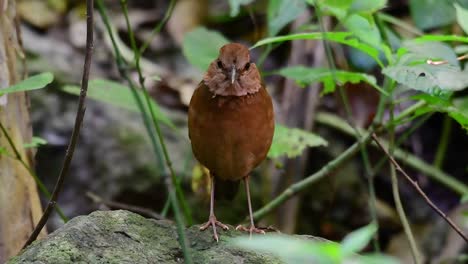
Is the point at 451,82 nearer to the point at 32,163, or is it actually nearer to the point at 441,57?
the point at 441,57

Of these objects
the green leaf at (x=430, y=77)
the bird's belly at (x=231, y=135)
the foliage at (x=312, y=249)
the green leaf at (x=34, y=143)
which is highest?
the green leaf at (x=430, y=77)

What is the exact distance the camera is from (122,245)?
7.23ft

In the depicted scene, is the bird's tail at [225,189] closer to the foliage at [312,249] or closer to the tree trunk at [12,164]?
the tree trunk at [12,164]

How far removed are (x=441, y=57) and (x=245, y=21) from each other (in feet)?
13.0

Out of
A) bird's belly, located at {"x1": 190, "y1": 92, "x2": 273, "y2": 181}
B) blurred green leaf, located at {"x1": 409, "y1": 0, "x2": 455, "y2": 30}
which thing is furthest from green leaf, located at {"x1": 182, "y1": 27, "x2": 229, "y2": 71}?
blurred green leaf, located at {"x1": 409, "y1": 0, "x2": 455, "y2": 30}

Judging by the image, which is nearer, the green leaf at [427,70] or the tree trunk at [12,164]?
the green leaf at [427,70]

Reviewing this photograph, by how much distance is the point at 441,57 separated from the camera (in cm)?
259

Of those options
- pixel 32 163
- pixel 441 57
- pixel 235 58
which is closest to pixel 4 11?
pixel 32 163

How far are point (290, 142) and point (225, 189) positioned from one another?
14.7 inches

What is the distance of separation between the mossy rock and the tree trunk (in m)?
0.71

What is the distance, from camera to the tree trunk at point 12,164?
291 cm

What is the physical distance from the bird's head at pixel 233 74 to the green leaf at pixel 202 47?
414 mm

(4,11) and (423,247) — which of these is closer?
(4,11)

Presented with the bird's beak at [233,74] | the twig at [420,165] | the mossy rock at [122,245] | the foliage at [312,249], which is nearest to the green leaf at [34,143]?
the mossy rock at [122,245]
